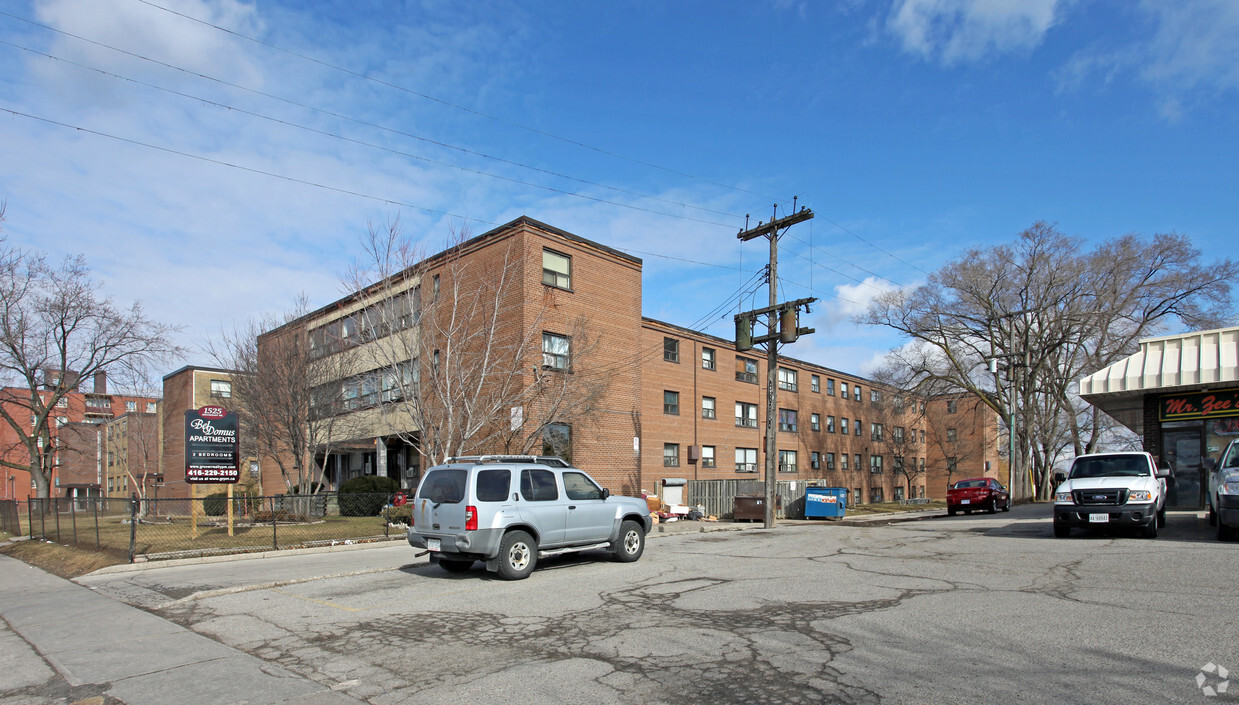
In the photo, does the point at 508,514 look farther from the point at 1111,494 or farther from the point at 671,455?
the point at 671,455

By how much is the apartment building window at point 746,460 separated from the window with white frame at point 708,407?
333 cm

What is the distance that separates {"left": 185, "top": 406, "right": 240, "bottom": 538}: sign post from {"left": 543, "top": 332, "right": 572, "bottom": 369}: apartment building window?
10.1 m

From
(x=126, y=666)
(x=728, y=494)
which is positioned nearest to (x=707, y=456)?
(x=728, y=494)

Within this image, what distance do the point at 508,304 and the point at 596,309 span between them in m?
3.98

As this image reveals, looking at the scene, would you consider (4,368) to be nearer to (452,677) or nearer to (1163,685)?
(452,677)

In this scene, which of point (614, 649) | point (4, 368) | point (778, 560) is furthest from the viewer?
point (4, 368)

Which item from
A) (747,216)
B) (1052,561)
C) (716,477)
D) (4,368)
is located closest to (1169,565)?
(1052,561)

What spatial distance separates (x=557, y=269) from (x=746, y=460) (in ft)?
63.3

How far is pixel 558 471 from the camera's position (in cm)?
1237

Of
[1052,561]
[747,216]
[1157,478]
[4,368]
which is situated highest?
[747,216]

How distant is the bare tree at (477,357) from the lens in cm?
2259

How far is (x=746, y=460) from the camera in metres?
41.4

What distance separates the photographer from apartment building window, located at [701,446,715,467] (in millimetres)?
37344

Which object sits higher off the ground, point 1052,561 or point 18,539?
point 1052,561
